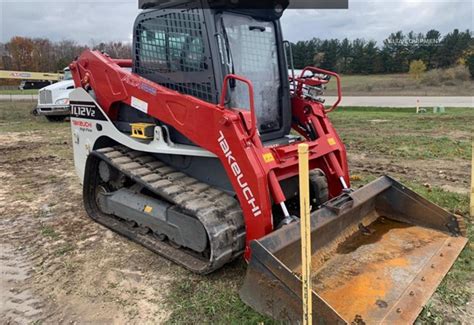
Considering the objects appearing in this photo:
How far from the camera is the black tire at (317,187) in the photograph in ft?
14.6

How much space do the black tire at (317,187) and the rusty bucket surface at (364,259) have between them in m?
0.42

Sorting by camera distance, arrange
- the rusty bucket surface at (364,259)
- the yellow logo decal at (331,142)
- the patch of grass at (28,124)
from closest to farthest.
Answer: the rusty bucket surface at (364,259)
the yellow logo decal at (331,142)
the patch of grass at (28,124)

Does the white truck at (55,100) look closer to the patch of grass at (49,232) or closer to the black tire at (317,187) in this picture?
the patch of grass at (49,232)

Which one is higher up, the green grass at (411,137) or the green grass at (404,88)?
the green grass at (404,88)

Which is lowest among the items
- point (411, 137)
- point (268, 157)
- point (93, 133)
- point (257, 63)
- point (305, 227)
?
point (411, 137)

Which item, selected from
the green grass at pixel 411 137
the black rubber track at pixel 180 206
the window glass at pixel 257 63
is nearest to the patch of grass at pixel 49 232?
the black rubber track at pixel 180 206

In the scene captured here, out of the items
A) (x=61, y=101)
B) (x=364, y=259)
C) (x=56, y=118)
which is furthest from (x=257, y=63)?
(x=56, y=118)

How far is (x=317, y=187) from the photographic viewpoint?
4.43 metres

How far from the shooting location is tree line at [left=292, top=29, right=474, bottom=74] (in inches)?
2219

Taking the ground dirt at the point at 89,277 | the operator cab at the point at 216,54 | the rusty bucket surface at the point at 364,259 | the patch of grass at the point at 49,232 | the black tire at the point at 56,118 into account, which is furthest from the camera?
the black tire at the point at 56,118

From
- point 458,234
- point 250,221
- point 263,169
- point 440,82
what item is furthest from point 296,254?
point 440,82

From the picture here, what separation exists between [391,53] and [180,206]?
59149 millimetres

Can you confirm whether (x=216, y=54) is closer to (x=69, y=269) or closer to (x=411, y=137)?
(x=69, y=269)

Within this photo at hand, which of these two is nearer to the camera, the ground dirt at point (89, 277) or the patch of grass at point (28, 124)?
the ground dirt at point (89, 277)
